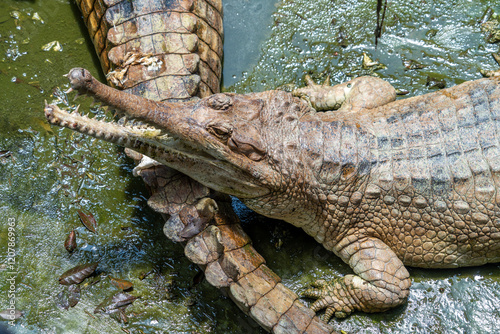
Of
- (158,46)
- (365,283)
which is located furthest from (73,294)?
(365,283)

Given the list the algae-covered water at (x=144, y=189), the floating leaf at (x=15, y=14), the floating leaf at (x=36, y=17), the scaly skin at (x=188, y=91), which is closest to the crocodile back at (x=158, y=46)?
the scaly skin at (x=188, y=91)

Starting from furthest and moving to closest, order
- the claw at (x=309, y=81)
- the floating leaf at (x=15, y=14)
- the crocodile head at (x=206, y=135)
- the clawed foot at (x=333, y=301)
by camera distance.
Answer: the floating leaf at (x=15, y=14) < the claw at (x=309, y=81) < the clawed foot at (x=333, y=301) < the crocodile head at (x=206, y=135)

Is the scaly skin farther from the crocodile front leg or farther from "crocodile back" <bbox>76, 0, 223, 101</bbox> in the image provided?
the crocodile front leg

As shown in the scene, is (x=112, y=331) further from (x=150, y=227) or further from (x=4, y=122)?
(x=4, y=122)

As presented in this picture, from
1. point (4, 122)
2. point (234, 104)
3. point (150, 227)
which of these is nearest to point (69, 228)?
point (150, 227)

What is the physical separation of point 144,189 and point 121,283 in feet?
2.99

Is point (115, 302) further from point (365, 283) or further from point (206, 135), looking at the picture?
point (365, 283)

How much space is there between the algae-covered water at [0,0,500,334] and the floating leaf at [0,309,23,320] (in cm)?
5

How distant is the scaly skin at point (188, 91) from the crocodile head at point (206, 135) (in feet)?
0.30

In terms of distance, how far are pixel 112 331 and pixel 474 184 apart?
3.18 meters

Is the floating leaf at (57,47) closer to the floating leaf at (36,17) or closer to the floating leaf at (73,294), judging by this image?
the floating leaf at (36,17)

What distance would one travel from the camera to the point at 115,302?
3756mm

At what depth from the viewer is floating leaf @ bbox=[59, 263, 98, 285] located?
378cm

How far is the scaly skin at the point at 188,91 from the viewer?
11.1 ft
